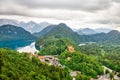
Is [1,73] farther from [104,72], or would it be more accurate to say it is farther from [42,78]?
[104,72]

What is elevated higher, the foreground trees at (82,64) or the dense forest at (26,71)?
the dense forest at (26,71)

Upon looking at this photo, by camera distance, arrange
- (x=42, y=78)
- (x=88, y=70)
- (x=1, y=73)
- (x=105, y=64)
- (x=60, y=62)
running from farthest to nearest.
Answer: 1. (x=105, y=64)
2. (x=60, y=62)
3. (x=88, y=70)
4. (x=42, y=78)
5. (x=1, y=73)

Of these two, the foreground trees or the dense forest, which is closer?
the dense forest

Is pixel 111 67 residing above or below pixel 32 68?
below

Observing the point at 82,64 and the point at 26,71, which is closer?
the point at 26,71

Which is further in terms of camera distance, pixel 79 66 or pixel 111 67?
pixel 111 67

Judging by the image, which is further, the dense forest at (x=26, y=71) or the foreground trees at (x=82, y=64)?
the foreground trees at (x=82, y=64)


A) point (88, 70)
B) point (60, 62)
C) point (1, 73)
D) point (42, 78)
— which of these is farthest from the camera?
point (60, 62)

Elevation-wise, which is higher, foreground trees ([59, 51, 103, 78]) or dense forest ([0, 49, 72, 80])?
dense forest ([0, 49, 72, 80])

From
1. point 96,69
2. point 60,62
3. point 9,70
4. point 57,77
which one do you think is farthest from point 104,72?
point 9,70

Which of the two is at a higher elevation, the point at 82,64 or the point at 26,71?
the point at 26,71
